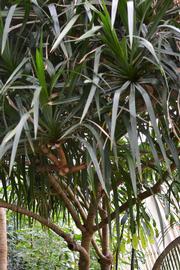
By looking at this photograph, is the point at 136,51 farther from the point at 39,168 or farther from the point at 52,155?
the point at 39,168

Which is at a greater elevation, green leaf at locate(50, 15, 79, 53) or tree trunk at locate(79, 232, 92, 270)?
green leaf at locate(50, 15, 79, 53)

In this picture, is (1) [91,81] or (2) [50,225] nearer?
(1) [91,81]

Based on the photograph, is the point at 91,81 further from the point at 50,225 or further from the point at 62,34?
the point at 50,225

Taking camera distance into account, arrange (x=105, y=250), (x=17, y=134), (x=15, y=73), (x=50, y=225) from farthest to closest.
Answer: (x=105, y=250) → (x=50, y=225) → (x=15, y=73) → (x=17, y=134)

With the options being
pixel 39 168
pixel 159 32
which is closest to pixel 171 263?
pixel 39 168

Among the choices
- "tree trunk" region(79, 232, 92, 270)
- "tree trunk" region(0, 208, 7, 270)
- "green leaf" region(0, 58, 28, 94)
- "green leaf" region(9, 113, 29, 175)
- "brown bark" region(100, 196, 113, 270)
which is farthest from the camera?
"tree trunk" region(0, 208, 7, 270)

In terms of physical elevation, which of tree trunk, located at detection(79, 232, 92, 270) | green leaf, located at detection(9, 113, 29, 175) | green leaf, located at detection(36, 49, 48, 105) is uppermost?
green leaf, located at detection(36, 49, 48, 105)

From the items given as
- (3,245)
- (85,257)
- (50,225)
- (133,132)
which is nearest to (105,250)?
(85,257)

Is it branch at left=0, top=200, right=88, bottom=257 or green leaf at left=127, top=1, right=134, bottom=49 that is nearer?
green leaf at left=127, top=1, right=134, bottom=49

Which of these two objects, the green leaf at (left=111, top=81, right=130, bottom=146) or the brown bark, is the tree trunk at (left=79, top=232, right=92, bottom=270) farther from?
the green leaf at (left=111, top=81, right=130, bottom=146)

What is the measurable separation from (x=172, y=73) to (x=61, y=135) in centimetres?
30

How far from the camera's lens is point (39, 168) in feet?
4.23

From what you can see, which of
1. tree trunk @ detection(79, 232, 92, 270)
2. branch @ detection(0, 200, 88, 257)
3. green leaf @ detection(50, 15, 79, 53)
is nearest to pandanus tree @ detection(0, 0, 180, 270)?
green leaf @ detection(50, 15, 79, 53)

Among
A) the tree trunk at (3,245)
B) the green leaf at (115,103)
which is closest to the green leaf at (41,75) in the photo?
the green leaf at (115,103)
